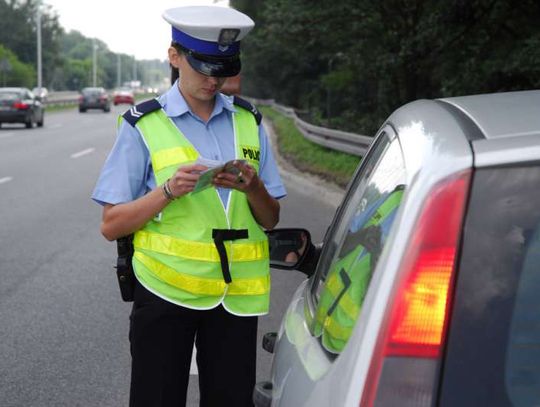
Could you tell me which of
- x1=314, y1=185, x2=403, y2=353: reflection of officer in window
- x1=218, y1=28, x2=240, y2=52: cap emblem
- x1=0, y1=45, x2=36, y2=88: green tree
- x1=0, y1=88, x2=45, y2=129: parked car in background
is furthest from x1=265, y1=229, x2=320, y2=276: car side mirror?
x1=0, y1=45, x2=36, y2=88: green tree

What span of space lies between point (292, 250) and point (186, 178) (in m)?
0.68

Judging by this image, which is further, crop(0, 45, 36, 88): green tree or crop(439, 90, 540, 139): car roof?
crop(0, 45, 36, 88): green tree

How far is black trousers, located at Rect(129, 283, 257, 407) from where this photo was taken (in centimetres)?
312

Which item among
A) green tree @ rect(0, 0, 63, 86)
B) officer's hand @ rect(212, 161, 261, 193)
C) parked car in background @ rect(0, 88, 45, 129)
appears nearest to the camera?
officer's hand @ rect(212, 161, 261, 193)

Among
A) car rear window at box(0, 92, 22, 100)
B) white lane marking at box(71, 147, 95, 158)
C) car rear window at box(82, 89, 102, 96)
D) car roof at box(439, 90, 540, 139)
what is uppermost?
car roof at box(439, 90, 540, 139)

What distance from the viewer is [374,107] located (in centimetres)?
3158

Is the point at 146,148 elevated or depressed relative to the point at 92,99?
elevated

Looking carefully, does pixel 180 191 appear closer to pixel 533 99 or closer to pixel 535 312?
pixel 533 99

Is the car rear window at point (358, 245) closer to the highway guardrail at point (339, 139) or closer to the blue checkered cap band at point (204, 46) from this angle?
the blue checkered cap band at point (204, 46)

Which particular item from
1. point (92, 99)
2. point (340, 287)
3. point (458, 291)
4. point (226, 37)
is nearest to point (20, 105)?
point (92, 99)

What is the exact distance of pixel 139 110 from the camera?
10.3 feet

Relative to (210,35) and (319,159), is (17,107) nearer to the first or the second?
(319,159)

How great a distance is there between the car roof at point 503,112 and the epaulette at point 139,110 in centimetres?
102

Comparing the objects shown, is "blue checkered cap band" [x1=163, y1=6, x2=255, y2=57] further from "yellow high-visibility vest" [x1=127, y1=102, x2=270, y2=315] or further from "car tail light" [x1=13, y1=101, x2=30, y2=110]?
"car tail light" [x1=13, y1=101, x2=30, y2=110]
